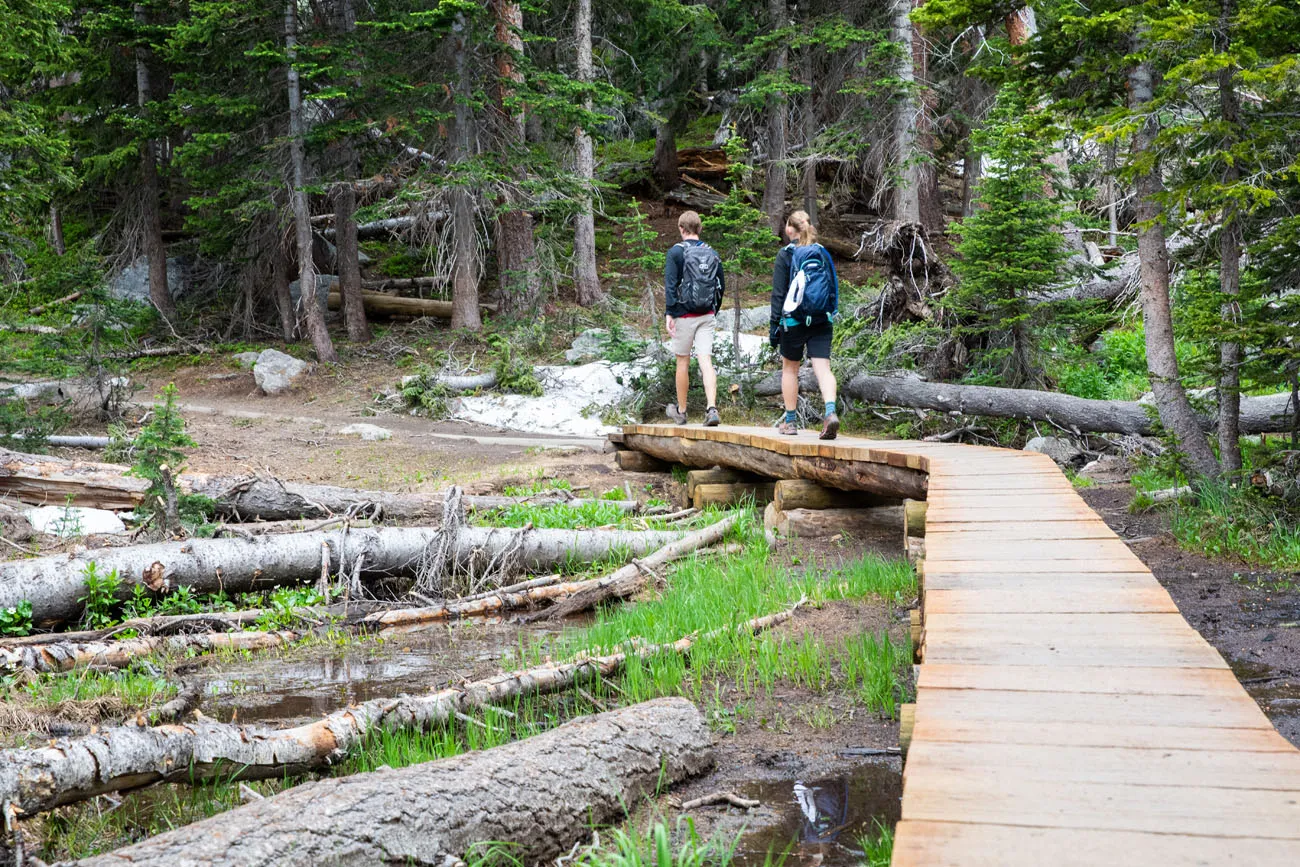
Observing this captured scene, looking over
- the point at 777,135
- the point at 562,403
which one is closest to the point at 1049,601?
the point at 562,403

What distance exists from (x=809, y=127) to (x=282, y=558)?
20.8m

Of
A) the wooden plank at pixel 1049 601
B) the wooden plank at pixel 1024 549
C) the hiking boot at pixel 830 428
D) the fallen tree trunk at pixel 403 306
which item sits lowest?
the wooden plank at pixel 1049 601

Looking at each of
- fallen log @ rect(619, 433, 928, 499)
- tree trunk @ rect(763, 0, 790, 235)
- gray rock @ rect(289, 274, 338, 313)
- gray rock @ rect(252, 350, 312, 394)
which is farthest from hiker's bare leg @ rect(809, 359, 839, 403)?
gray rock @ rect(289, 274, 338, 313)

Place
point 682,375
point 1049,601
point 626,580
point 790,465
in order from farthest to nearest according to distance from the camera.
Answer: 1. point 682,375
2. point 790,465
3. point 626,580
4. point 1049,601

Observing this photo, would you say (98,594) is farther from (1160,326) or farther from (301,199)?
(301,199)

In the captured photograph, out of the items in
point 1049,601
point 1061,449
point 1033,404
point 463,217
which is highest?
point 463,217

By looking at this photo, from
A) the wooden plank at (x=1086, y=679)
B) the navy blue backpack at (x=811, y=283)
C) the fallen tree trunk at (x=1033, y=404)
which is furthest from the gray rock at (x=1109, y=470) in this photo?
the wooden plank at (x=1086, y=679)

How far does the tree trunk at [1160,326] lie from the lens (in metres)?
8.48

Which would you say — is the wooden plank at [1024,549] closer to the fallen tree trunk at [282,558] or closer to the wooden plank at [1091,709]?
the wooden plank at [1091,709]

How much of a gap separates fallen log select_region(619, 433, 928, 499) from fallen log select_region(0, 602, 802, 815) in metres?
4.02

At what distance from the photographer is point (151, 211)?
24016mm

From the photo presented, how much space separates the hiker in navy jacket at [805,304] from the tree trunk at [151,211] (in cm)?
1788

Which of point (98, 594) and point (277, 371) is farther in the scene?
point (277, 371)

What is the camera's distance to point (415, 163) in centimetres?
2303
